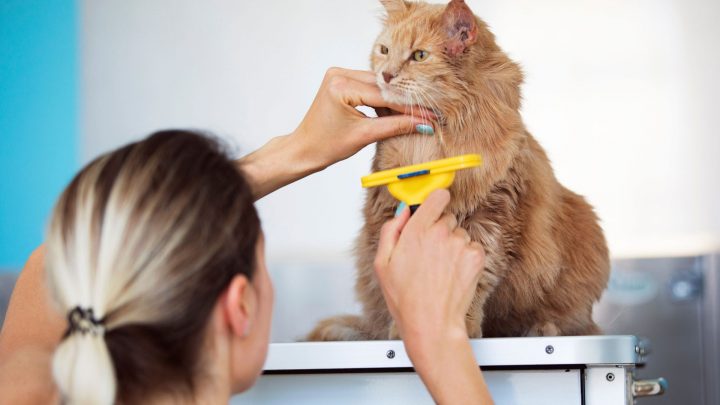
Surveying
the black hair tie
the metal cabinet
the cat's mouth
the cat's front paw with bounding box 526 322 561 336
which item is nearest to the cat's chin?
the cat's mouth

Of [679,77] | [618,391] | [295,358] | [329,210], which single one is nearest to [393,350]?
[295,358]

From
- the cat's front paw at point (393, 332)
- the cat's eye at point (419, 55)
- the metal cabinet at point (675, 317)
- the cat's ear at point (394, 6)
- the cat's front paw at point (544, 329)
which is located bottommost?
the metal cabinet at point (675, 317)

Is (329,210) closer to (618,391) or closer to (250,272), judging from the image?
(618,391)

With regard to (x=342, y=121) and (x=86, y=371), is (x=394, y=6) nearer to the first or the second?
(x=342, y=121)

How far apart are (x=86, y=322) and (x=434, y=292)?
0.46 meters

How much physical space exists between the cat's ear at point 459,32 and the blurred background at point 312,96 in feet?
5.61

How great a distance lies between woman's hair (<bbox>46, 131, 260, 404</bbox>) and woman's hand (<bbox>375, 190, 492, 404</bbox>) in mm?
285

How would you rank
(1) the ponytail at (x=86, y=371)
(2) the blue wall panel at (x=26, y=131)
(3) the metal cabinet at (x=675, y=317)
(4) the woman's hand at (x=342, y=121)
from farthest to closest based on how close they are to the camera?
(2) the blue wall panel at (x=26, y=131) → (3) the metal cabinet at (x=675, y=317) → (4) the woman's hand at (x=342, y=121) → (1) the ponytail at (x=86, y=371)

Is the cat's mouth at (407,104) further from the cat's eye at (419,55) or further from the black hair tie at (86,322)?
the black hair tie at (86,322)

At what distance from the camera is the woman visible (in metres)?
0.81

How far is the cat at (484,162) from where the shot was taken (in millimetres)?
1539

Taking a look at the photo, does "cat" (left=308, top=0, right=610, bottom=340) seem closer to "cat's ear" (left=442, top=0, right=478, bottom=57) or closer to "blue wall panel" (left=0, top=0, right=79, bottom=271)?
"cat's ear" (left=442, top=0, right=478, bottom=57)

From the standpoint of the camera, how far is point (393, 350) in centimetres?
127

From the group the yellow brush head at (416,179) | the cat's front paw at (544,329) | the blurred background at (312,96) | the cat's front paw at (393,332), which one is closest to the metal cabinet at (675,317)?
the blurred background at (312,96)
